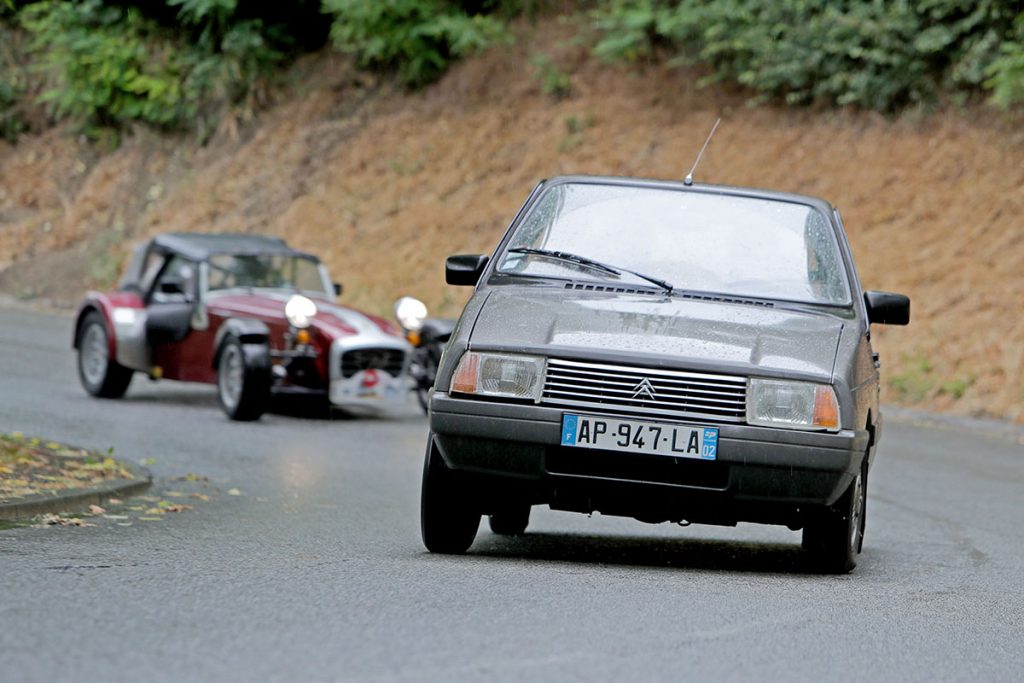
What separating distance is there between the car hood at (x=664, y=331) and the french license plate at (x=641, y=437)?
0.26 meters

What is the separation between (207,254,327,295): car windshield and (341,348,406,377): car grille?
1.32 metres

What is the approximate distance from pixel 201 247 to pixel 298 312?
4.96ft

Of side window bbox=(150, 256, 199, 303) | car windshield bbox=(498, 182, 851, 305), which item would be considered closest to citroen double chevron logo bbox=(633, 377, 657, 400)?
car windshield bbox=(498, 182, 851, 305)

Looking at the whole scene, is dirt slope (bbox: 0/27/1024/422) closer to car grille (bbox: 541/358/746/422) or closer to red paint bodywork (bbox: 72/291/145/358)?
red paint bodywork (bbox: 72/291/145/358)

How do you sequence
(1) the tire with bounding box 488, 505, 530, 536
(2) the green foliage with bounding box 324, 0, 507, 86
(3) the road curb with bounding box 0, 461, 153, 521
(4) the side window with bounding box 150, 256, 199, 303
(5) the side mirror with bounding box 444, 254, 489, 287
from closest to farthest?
(5) the side mirror with bounding box 444, 254, 489, 287, (3) the road curb with bounding box 0, 461, 153, 521, (1) the tire with bounding box 488, 505, 530, 536, (4) the side window with bounding box 150, 256, 199, 303, (2) the green foliage with bounding box 324, 0, 507, 86

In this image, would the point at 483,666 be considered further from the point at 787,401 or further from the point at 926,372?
the point at 926,372

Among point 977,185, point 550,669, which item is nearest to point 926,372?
point 977,185

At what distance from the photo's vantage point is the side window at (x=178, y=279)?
57.6 ft

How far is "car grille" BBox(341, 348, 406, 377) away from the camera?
666 inches

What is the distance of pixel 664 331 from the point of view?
8.24m

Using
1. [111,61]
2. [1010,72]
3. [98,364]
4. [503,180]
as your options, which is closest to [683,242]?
[98,364]

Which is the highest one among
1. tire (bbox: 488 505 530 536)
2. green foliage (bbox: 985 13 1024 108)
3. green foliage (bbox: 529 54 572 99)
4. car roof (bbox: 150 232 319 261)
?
green foliage (bbox: 529 54 572 99)

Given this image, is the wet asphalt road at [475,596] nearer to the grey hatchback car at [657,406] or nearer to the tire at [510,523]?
the tire at [510,523]

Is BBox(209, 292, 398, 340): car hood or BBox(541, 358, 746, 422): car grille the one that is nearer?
BBox(541, 358, 746, 422): car grille
